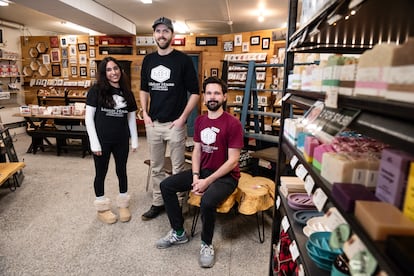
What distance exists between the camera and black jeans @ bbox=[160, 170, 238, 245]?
204 cm

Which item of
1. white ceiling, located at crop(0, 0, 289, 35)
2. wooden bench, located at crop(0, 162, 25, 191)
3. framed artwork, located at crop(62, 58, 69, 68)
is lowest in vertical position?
wooden bench, located at crop(0, 162, 25, 191)

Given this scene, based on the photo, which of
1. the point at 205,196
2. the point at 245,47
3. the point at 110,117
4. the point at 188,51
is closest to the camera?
the point at 205,196

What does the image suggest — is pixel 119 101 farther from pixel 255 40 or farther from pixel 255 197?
pixel 255 40

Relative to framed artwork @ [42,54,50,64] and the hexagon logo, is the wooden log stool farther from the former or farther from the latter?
framed artwork @ [42,54,50,64]

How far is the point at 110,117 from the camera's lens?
247 centimetres

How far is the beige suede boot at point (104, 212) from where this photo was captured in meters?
2.65

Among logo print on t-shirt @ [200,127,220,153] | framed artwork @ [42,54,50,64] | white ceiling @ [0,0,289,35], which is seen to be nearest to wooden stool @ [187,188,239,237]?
logo print on t-shirt @ [200,127,220,153]

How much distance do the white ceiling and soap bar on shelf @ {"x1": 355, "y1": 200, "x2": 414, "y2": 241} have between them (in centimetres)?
446

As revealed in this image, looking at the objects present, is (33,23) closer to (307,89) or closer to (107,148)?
(107,148)

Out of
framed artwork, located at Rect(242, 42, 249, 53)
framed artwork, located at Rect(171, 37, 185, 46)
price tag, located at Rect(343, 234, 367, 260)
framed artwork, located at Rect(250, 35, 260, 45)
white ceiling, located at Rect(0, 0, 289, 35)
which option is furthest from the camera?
framed artwork, located at Rect(171, 37, 185, 46)

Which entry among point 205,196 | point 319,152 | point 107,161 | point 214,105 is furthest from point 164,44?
point 319,152

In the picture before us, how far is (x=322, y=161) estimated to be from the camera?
905 millimetres

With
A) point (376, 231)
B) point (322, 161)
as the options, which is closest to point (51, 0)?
point (322, 161)

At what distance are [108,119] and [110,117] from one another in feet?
0.08
